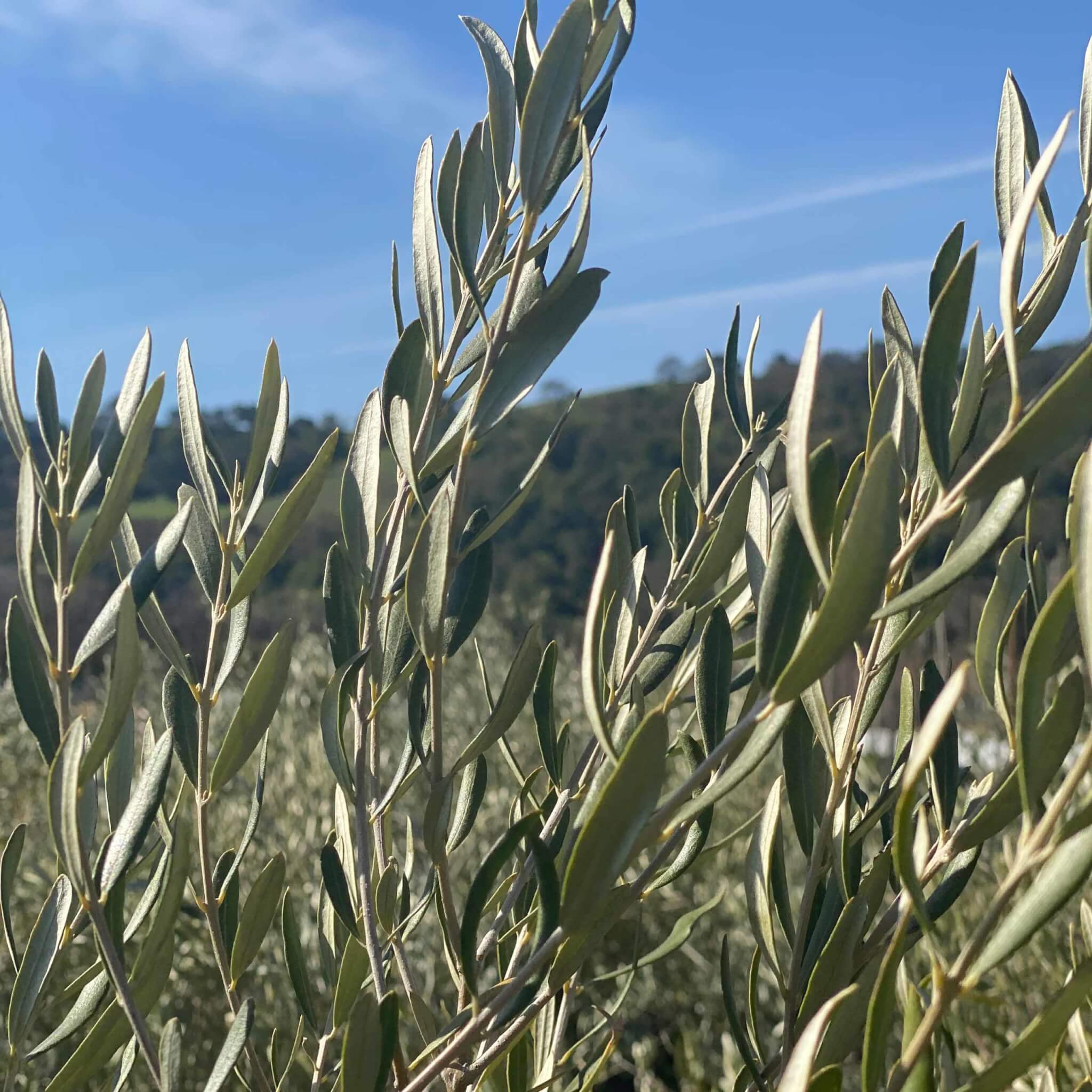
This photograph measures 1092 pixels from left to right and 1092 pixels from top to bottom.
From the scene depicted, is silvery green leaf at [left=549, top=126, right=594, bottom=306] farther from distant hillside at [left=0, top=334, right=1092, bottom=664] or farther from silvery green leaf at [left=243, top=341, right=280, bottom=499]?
distant hillside at [left=0, top=334, right=1092, bottom=664]

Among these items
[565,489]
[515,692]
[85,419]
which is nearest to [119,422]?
[85,419]

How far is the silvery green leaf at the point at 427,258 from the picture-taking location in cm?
49

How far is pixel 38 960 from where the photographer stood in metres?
0.50

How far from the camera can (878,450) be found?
0.25 m

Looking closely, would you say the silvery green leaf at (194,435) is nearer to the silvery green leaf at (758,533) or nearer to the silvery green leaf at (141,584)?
the silvery green leaf at (141,584)

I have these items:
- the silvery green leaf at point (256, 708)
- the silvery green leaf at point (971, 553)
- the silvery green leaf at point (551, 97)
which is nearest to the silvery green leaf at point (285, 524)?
the silvery green leaf at point (256, 708)

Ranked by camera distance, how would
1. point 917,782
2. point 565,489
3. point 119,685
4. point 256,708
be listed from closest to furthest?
point 917,782 < point 119,685 < point 256,708 < point 565,489

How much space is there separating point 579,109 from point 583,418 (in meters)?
14.5

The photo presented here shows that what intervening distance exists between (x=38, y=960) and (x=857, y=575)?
0.44m

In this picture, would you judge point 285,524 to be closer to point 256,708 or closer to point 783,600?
point 256,708

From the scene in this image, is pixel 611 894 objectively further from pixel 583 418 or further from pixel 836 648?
pixel 583 418

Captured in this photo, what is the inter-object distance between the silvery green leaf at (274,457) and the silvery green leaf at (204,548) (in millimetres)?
25

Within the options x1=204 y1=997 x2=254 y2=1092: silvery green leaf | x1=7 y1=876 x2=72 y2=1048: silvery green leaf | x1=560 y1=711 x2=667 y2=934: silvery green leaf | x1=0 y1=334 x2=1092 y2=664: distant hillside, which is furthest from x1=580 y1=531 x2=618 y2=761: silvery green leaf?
x1=0 y1=334 x2=1092 y2=664: distant hillside

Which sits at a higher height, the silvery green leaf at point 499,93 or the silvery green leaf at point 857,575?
the silvery green leaf at point 499,93
